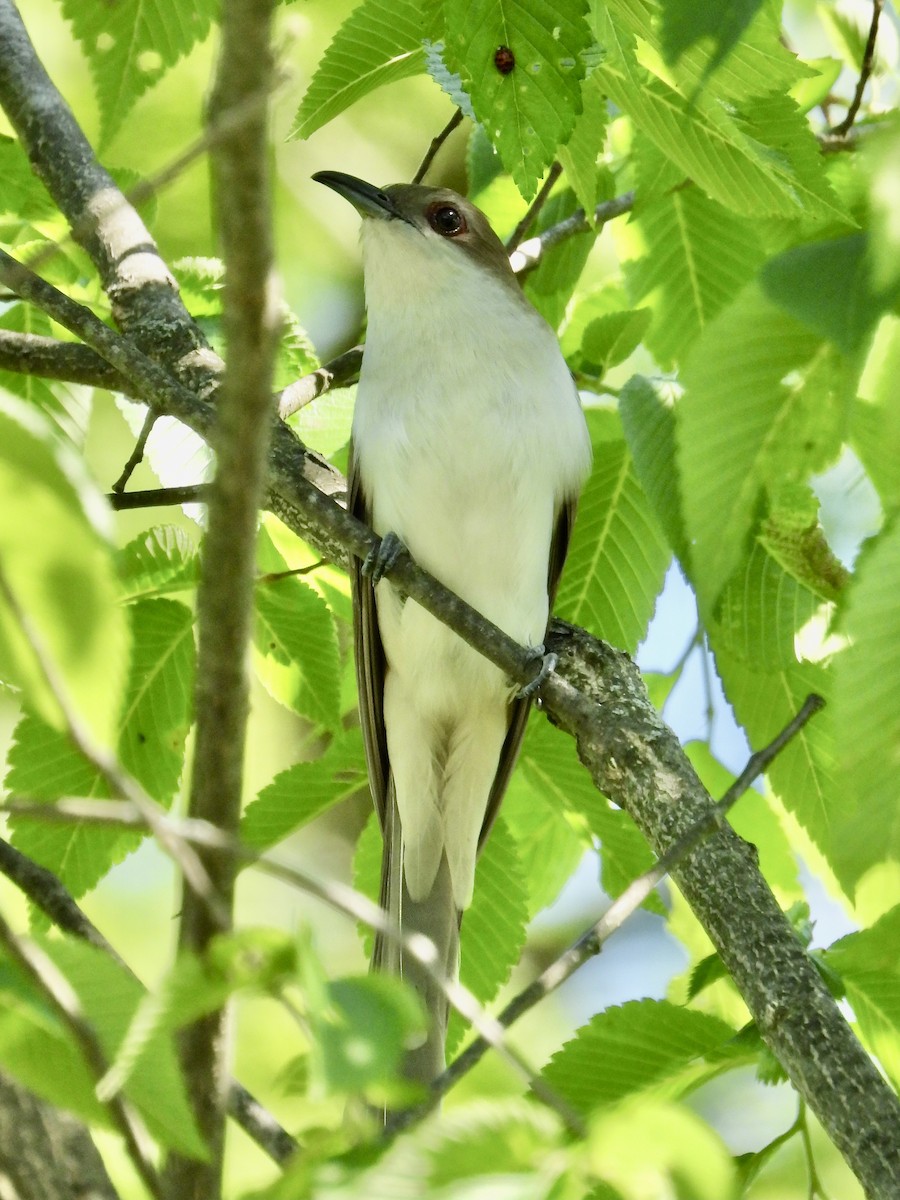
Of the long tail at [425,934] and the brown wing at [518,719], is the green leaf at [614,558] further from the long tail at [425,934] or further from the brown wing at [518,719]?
the long tail at [425,934]

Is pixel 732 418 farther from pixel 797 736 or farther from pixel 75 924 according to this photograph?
pixel 797 736

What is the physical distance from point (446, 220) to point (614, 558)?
189 centimetres

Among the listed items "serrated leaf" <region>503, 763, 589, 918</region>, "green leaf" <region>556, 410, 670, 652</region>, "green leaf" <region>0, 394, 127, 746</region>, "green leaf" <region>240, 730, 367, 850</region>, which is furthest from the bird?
"green leaf" <region>0, 394, 127, 746</region>

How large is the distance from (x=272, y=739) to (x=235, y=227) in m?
6.23

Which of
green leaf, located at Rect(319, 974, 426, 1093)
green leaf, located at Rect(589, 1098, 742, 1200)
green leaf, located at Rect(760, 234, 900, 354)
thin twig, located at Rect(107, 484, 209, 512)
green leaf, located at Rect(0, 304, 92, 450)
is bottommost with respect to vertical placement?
green leaf, located at Rect(589, 1098, 742, 1200)

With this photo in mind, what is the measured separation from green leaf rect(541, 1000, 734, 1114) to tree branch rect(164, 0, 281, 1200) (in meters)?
1.49

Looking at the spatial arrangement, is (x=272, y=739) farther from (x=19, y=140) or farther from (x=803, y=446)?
(x=803, y=446)

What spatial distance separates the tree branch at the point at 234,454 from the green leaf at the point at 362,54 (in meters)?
2.34

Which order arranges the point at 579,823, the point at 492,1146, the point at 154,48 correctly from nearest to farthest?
the point at 492,1146 < the point at 154,48 < the point at 579,823

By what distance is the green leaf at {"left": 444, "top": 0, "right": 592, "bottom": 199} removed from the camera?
259 cm

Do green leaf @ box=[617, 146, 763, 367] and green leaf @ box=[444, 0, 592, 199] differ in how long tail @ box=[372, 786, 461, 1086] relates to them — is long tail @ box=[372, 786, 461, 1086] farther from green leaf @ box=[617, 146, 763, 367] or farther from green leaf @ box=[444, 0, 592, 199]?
green leaf @ box=[444, 0, 592, 199]

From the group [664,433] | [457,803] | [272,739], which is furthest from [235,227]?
[272,739]

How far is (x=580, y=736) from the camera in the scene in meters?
3.38

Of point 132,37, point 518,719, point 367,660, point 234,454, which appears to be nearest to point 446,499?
point 367,660
